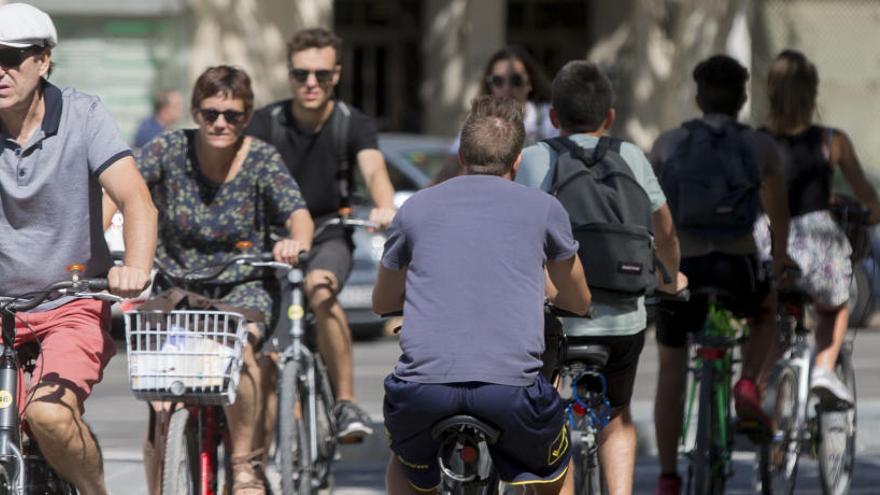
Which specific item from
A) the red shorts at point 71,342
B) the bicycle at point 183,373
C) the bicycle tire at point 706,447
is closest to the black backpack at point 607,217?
the bicycle tire at point 706,447

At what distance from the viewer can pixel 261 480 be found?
23.0ft

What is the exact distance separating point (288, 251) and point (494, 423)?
1993mm

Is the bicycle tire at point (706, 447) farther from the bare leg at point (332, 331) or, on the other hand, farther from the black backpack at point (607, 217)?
the bare leg at point (332, 331)

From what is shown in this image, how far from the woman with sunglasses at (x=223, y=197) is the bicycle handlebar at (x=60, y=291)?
1.33 m

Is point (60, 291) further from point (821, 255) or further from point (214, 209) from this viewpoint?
point (821, 255)

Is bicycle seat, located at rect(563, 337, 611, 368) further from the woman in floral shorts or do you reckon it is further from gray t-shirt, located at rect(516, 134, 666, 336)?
the woman in floral shorts

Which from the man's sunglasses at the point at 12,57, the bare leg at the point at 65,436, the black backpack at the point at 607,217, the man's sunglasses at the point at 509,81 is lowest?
the bare leg at the point at 65,436

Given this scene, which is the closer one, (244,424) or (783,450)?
(244,424)

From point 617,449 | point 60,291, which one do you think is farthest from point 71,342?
point 617,449

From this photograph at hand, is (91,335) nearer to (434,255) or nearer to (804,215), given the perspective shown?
(434,255)

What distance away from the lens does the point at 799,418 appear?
25.2 feet

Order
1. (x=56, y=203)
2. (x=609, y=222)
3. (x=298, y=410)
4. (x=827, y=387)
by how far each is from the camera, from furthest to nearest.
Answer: (x=827, y=387) < (x=298, y=410) < (x=609, y=222) < (x=56, y=203)

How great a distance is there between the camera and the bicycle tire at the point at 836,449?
26.0ft

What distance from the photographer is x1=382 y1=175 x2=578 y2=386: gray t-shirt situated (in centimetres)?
516
